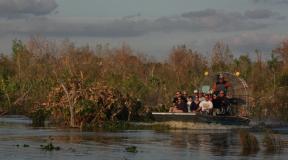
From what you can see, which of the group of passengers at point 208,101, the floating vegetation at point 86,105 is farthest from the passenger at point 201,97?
the floating vegetation at point 86,105

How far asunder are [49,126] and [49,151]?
13.9 meters

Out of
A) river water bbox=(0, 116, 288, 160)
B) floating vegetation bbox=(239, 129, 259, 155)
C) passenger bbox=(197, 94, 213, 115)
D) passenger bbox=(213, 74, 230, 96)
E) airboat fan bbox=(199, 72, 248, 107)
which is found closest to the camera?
river water bbox=(0, 116, 288, 160)

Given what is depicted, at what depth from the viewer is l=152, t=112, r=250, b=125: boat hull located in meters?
36.5

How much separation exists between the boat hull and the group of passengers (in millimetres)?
892

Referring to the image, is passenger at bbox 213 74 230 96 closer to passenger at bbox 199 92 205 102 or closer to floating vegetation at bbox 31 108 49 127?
passenger at bbox 199 92 205 102

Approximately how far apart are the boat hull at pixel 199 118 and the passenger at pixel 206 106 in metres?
0.89

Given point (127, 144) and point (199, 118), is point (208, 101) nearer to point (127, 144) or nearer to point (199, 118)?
point (199, 118)

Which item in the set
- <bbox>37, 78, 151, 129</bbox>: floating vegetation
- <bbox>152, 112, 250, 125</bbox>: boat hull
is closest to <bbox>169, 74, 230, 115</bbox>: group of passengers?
<bbox>152, 112, 250, 125</bbox>: boat hull

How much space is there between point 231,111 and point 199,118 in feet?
12.0

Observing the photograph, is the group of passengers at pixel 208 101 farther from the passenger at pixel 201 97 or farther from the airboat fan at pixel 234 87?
the airboat fan at pixel 234 87

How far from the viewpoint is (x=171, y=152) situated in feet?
82.9

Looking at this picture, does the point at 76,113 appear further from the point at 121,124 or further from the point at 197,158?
the point at 197,158

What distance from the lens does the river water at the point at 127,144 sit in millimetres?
23922

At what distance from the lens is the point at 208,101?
126 ft
